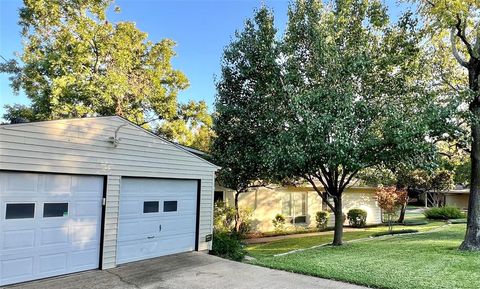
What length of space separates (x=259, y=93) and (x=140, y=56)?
1286 cm

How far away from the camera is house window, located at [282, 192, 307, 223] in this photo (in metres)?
19.8

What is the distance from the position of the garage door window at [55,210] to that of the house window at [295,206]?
13.9 metres

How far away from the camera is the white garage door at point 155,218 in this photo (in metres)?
8.52

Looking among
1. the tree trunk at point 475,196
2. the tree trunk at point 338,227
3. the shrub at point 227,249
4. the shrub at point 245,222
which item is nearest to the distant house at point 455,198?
the shrub at point 245,222

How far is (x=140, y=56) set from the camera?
22641 millimetres

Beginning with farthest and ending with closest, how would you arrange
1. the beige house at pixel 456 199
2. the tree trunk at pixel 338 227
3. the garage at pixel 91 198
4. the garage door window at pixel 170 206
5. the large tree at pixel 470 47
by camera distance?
1. the beige house at pixel 456 199
2. the tree trunk at pixel 338 227
3. the large tree at pixel 470 47
4. the garage door window at pixel 170 206
5. the garage at pixel 91 198

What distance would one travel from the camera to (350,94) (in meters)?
11.3

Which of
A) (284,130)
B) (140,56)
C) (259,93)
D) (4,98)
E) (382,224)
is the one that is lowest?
(382,224)

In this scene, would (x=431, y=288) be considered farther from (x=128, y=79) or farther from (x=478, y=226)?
(x=128, y=79)

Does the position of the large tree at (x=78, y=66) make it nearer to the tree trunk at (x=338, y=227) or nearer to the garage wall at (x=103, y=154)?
the garage wall at (x=103, y=154)

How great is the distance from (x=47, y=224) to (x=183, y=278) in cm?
301

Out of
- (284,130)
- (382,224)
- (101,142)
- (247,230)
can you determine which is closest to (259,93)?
(284,130)

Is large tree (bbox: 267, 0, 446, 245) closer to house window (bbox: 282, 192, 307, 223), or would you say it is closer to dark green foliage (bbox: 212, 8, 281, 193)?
dark green foliage (bbox: 212, 8, 281, 193)

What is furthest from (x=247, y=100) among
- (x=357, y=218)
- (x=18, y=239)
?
(x=357, y=218)
